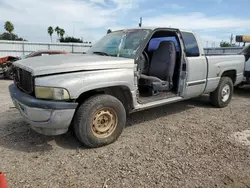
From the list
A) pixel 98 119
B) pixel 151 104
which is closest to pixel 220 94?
pixel 151 104

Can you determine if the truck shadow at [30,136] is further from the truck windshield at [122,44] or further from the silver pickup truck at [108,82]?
the truck windshield at [122,44]

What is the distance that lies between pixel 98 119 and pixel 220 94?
365cm

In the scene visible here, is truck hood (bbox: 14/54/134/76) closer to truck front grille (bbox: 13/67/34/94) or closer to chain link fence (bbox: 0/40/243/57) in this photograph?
truck front grille (bbox: 13/67/34/94)

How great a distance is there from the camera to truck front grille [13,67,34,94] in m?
3.16

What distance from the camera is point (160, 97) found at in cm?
447

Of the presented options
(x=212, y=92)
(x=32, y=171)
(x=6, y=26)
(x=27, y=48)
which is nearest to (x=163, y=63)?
(x=212, y=92)

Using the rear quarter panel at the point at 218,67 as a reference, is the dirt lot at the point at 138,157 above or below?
below

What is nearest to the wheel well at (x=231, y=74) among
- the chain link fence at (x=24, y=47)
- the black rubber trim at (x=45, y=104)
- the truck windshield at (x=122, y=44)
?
the truck windshield at (x=122, y=44)

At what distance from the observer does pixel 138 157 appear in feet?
10.6

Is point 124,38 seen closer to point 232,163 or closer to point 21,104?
point 21,104

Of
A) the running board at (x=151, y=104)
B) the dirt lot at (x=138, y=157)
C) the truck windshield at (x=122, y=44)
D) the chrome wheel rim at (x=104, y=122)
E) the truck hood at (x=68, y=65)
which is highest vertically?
the truck windshield at (x=122, y=44)

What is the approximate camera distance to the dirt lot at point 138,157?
269cm

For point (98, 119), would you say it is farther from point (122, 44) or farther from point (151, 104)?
point (122, 44)

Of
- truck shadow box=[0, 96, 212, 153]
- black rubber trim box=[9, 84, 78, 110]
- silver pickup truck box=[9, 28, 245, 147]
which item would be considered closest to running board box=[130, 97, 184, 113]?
silver pickup truck box=[9, 28, 245, 147]
